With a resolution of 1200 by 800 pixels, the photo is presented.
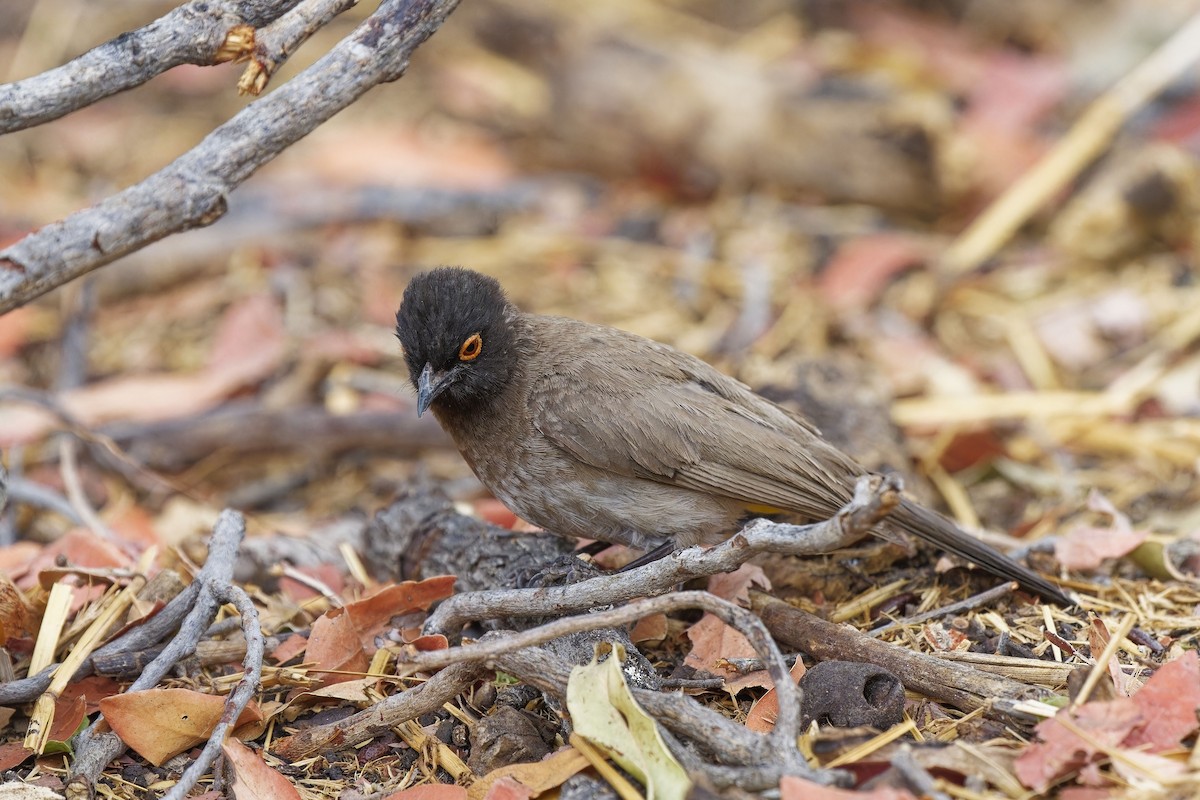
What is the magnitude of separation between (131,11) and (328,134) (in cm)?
174

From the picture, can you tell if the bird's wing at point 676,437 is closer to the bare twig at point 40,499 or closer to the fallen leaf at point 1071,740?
the fallen leaf at point 1071,740

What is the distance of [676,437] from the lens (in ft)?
13.9

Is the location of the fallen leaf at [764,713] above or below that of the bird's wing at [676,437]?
below

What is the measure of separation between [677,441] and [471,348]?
794mm

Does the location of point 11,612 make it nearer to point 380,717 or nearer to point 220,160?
point 380,717

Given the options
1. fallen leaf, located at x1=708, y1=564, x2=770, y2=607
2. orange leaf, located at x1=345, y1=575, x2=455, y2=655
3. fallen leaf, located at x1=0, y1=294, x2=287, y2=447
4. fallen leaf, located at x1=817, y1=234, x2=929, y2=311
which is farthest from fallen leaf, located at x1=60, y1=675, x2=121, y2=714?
fallen leaf, located at x1=817, y1=234, x2=929, y2=311

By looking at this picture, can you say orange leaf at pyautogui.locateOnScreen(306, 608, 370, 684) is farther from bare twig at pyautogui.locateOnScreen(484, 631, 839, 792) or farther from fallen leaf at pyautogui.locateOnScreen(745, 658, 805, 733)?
fallen leaf at pyautogui.locateOnScreen(745, 658, 805, 733)

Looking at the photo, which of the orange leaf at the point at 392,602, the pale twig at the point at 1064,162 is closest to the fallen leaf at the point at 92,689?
the orange leaf at the point at 392,602

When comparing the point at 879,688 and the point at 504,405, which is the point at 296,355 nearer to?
the point at 504,405

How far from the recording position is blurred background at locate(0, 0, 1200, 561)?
19.5 ft

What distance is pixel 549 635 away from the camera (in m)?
3.04

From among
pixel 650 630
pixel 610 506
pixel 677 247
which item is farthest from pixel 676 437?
pixel 677 247

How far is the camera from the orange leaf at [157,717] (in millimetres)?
3330

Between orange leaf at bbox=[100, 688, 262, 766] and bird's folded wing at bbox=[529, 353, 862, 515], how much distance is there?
1.50 metres
